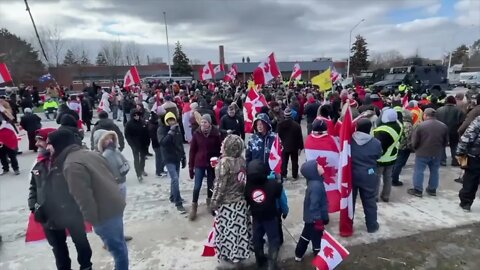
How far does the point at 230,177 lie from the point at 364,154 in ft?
6.53

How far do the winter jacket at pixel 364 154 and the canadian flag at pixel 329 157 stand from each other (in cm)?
24

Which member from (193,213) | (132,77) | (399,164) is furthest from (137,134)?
(132,77)

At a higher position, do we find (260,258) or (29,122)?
(29,122)

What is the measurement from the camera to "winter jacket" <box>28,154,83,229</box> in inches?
128

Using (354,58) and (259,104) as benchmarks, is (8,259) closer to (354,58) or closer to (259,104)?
(259,104)

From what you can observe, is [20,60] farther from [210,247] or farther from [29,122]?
[210,247]

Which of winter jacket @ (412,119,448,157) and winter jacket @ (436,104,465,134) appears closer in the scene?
winter jacket @ (412,119,448,157)

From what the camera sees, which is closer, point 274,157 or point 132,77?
point 274,157

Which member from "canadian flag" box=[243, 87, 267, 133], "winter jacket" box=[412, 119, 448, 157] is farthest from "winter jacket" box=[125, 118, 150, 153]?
"winter jacket" box=[412, 119, 448, 157]

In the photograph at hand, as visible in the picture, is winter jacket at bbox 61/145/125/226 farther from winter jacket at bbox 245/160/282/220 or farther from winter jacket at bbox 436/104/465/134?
winter jacket at bbox 436/104/465/134

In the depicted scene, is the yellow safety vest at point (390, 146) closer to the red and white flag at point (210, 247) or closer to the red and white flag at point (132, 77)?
the red and white flag at point (210, 247)

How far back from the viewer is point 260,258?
3.86m

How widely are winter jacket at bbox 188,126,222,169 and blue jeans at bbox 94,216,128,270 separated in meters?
2.10

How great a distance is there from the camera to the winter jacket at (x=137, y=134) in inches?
284
